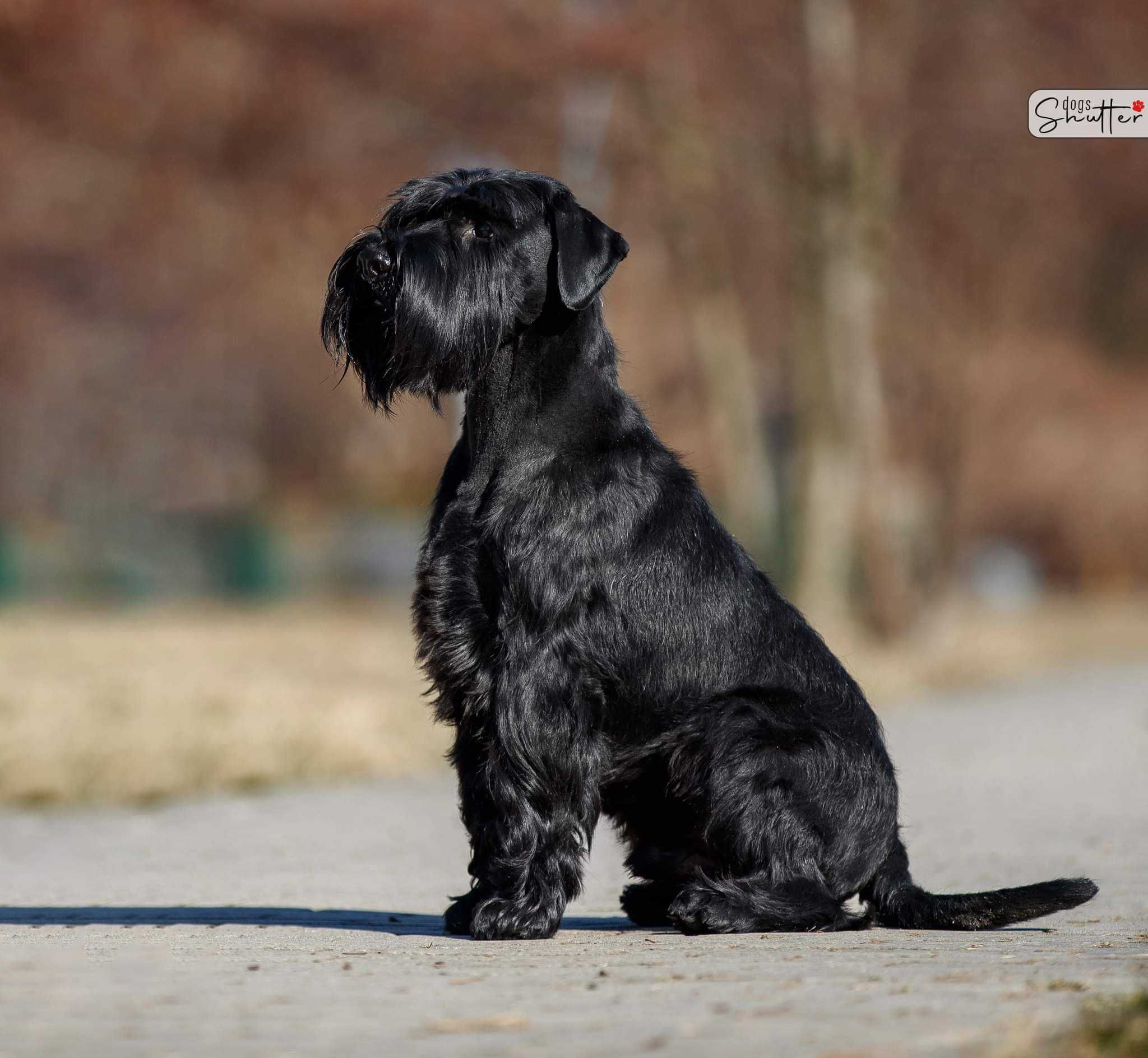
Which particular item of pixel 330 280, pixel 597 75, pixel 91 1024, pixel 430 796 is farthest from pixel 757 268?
pixel 91 1024

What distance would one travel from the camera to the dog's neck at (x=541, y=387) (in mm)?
5023

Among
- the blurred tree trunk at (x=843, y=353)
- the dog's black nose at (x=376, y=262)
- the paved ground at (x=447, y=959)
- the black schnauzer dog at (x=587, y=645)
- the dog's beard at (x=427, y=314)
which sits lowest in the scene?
the paved ground at (x=447, y=959)

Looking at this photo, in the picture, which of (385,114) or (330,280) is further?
(385,114)

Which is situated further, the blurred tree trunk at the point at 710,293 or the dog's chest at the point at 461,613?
the blurred tree trunk at the point at 710,293

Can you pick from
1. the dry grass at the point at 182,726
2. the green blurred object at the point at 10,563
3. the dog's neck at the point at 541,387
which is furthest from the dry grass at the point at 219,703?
the green blurred object at the point at 10,563

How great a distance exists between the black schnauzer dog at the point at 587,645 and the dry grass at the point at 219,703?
4.17 feet

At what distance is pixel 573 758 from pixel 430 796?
17.0ft

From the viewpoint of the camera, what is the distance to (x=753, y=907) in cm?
477

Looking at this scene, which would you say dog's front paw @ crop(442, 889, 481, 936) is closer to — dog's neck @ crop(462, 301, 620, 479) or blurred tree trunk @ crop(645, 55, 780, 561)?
dog's neck @ crop(462, 301, 620, 479)

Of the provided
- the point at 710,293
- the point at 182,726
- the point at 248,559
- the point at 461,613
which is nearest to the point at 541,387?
the point at 461,613

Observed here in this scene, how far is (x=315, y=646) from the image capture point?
18453mm

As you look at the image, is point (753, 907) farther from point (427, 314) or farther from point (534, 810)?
point (427, 314)

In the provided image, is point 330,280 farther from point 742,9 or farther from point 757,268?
point 757,268

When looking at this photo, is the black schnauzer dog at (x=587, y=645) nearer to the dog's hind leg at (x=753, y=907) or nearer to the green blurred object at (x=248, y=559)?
the dog's hind leg at (x=753, y=907)
